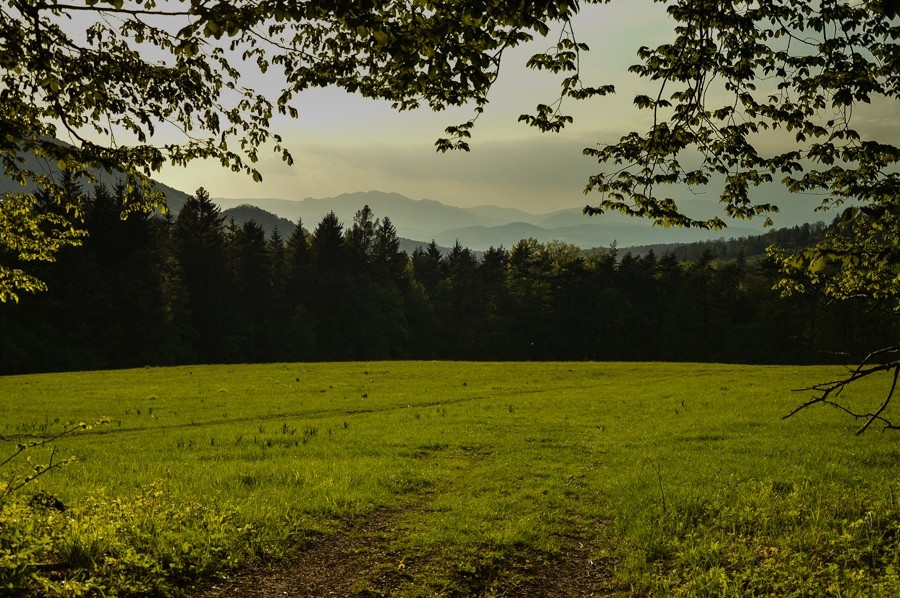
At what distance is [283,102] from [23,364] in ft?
211

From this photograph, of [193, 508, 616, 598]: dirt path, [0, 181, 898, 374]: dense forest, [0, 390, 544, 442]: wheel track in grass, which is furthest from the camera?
[0, 181, 898, 374]: dense forest

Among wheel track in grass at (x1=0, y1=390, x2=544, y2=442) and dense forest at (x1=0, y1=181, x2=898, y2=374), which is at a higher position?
dense forest at (x1=0, y1=181, x2=898, y2=374)

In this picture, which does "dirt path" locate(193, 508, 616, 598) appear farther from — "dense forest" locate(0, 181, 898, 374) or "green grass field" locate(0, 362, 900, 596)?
"dense forest" locate(0, 181, 898, 374)

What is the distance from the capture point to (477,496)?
36.4 feet

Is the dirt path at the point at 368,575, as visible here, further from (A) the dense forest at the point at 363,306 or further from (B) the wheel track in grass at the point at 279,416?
(A) the dense forest at the point at 363,306

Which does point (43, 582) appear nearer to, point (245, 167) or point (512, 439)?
point (245, 167)

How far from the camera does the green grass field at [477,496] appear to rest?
282 inches

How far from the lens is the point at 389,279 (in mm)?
102125

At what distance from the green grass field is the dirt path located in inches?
3.2

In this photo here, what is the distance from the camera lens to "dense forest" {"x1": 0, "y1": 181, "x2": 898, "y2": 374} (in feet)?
214

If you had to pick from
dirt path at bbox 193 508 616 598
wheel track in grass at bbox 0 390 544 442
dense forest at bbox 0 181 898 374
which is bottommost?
wheel track in grass at bbox 0 390 544 442

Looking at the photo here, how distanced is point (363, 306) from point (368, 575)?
8723 cm

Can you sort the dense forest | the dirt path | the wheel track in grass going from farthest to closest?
the dense forest → the wheel track in grass → the dirt path

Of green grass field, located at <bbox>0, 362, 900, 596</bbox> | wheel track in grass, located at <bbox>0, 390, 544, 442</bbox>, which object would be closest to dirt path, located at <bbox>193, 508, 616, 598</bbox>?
green grass field, located at <bbox>0, 362, 900, 596</bbox>
